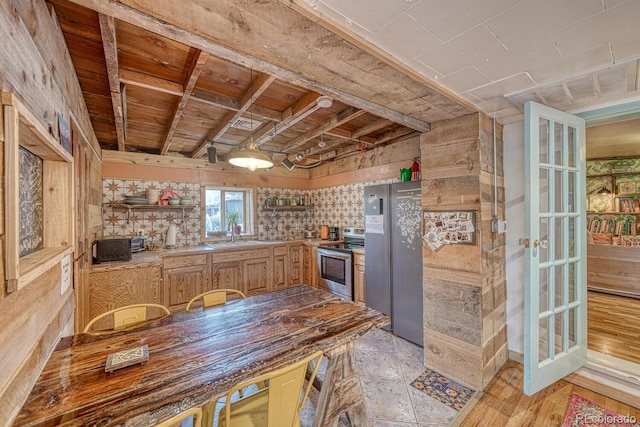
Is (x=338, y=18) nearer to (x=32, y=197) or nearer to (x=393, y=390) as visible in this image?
(x=32, y=197)

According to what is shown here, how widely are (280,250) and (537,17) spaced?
379 centimetres

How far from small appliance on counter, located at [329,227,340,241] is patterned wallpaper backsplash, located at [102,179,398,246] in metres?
0.09

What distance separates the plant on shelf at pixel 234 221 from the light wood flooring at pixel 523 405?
12.4 ft

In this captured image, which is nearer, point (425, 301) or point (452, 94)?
point (452, 94)

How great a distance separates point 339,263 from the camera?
3.66 m

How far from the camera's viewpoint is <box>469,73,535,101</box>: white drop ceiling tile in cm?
162

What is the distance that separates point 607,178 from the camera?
432 cm

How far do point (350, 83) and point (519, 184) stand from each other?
1791 millimetres

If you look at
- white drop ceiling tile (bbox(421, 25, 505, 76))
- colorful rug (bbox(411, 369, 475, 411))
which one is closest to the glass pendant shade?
white drop ceiling tile (bbox(421, 25, 505, 76))

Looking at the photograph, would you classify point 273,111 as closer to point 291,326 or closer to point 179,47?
point 179,47

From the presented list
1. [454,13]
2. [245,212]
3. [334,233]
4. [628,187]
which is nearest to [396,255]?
[334,233]

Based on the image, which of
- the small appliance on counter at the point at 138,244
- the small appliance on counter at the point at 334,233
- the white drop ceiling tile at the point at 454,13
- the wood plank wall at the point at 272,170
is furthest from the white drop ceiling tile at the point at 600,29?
the small appliance on counter at the point at 138,244

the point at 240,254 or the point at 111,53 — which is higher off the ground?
the point at 111,53

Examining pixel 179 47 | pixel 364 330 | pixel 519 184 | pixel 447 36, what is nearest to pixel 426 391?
pixel 364 330
